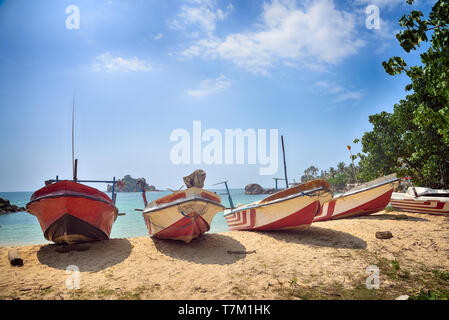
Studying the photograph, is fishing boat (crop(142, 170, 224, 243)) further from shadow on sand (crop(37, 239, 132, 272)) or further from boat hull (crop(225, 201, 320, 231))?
boat hull (crop(225, 201, 320, 231))

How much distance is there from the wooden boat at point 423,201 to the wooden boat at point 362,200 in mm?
1343

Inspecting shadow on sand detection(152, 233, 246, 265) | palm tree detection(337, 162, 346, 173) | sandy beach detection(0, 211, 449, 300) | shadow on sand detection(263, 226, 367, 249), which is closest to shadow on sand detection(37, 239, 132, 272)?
Result: sandy beach detection(0, 211, 449, 300)

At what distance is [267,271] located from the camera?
16.7 feet

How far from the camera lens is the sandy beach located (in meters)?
4.08

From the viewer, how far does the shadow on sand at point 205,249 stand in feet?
20.0

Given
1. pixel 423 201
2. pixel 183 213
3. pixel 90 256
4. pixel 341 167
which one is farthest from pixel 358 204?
pixel 341 167

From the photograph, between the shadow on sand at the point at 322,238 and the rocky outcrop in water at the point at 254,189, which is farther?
the rocky outcrop in water at the point at 254,189

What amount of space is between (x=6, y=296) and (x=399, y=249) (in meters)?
8.97

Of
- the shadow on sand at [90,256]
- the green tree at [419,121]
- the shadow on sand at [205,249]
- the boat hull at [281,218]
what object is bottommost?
the shadow on sand at [205,249]

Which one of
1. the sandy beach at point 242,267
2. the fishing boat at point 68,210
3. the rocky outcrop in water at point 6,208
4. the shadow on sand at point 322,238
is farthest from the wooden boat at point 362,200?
the rocky outcrop in water at point 6,208

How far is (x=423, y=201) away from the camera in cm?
1166

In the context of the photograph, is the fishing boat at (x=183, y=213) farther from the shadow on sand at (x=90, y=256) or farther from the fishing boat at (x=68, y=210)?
the fishing boat at (x=68, y=210)

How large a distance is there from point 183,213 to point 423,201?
12.2 metres
